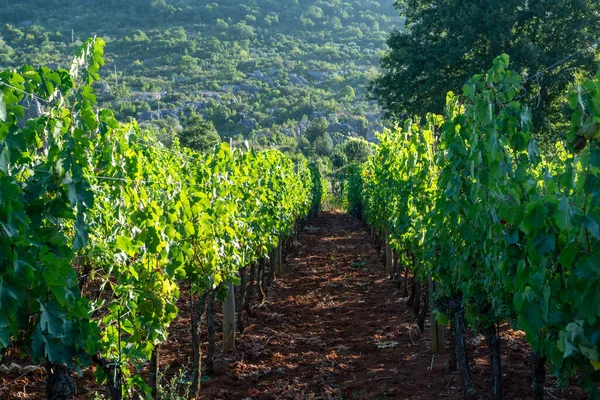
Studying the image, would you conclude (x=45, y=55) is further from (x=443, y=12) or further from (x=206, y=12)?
(x=443, y=12)

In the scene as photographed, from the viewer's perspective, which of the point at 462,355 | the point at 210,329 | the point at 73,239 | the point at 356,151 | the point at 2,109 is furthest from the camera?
the point at 356,151

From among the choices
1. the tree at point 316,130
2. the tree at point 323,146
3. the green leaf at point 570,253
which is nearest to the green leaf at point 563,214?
the green leaf at point 570,253

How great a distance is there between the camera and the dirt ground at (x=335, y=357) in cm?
566

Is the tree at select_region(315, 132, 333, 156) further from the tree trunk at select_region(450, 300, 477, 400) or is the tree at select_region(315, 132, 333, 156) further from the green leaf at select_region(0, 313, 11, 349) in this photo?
the green leaf at select_region(0, 313, 11, 349)

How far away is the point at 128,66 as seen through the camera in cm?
7962

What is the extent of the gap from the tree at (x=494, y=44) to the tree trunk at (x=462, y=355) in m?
15.1

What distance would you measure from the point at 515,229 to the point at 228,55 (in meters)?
91.0

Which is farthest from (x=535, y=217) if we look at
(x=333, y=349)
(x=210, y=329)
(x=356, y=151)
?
(x=356, y=151)

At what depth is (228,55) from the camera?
297ft

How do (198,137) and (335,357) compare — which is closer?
(335,357)

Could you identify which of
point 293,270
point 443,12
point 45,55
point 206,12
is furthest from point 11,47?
point 293,270

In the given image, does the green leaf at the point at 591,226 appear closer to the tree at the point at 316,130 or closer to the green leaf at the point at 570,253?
the green leaf at the point at 570,253

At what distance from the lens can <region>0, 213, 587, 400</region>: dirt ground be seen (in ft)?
18.6

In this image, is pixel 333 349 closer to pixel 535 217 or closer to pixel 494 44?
pixel 535 217
